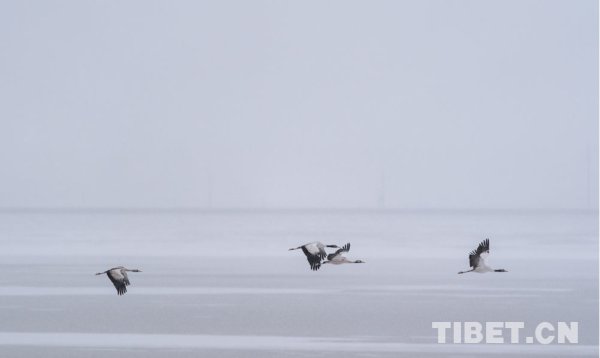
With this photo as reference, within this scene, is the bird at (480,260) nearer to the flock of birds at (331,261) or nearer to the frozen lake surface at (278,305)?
the flock of birds at (331,261)

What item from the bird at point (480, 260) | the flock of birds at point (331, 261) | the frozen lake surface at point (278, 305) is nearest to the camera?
the frozen lake surface at point (278, 305)

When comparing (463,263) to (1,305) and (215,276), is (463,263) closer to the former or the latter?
(215,276)

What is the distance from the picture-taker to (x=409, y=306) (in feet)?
54.6

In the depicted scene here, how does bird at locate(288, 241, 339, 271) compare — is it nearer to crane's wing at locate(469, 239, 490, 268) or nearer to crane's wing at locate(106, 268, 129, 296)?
crane's wing at locate(469, 239, 490, 268)

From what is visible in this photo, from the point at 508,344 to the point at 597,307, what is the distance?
355cm

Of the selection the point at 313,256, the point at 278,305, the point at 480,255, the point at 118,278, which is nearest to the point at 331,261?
the point at 313,256

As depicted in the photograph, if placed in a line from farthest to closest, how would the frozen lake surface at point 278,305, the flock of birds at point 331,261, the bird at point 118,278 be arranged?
the bird at point 118,278 → the flock of birds at point 331,261 → the frozen lake surface at point 278,305

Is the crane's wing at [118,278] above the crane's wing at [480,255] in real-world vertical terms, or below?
below

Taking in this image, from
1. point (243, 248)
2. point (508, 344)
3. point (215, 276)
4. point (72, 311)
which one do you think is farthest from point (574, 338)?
point (243, 248)

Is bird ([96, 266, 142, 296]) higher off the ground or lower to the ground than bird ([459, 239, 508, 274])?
lower

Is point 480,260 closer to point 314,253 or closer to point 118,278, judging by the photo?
point 314,253

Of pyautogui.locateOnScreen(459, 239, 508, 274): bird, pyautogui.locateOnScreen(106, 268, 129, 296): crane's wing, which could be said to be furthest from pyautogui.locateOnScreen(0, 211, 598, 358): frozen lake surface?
pyautogui.locateOnScreen(459, 239, 508, 274): bird

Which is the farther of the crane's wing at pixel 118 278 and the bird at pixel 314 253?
the bird at pixel 314 253

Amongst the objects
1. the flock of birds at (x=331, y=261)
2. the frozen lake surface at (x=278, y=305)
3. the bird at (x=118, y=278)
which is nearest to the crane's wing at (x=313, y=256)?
the flock of birds at (x=331, y=261)
